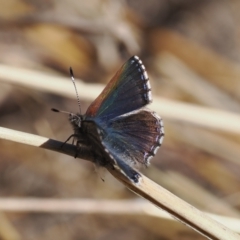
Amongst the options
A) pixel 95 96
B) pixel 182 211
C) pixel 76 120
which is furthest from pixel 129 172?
pixel 95 96

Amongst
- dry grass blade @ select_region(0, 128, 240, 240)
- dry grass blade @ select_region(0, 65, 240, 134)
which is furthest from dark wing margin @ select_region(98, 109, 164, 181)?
dry grass blade @ select_region(0, 65, 240, 134)

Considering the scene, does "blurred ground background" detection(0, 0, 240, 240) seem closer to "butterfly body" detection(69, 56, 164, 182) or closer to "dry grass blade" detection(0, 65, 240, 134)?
"dry grass blade" detection(0, 65, 240, 134)

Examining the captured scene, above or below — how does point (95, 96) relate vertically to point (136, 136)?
below

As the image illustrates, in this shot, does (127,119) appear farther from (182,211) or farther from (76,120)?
(182,211)

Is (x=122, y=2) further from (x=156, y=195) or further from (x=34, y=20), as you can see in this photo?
(x=156, y=195)

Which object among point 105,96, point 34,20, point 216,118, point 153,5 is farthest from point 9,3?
point 105,96

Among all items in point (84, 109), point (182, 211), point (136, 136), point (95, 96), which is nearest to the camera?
point (182, 211)
